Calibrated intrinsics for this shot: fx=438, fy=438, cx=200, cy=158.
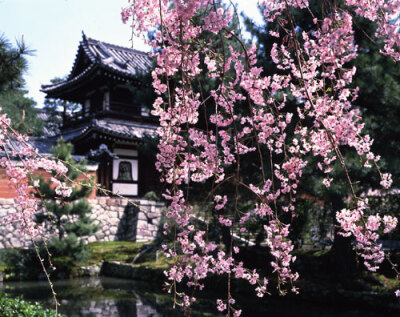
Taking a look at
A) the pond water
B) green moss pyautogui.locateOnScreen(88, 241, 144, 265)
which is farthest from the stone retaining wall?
the pond water

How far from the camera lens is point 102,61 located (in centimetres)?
1623

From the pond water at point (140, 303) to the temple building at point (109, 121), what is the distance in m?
5.83

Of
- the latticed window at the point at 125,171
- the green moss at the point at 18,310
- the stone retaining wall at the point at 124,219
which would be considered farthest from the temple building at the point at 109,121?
the green moss at the point at 18,310

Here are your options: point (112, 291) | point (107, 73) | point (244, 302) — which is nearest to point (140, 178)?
point (107, 73)

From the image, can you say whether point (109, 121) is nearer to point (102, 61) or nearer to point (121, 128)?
point (121, 128)

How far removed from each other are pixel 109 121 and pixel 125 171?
201cm

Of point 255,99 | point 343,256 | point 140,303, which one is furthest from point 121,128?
point 255,99

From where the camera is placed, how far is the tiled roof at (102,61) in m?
16.4

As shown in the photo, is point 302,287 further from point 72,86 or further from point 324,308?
point 72,86

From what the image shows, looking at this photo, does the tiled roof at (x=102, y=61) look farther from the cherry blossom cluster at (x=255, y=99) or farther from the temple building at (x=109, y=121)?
the cherry blossom cluster at (x=255, y=99)

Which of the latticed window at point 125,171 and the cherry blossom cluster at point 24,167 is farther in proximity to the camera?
the latticed window at point 125,171

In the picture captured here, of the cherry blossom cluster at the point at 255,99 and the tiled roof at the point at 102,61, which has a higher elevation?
the tiled roof at the point at 102,61

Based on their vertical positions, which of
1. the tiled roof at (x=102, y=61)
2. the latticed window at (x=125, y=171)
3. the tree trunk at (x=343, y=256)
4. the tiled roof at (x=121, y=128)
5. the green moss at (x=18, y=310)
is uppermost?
the tiled roof at (x=102, y=61)

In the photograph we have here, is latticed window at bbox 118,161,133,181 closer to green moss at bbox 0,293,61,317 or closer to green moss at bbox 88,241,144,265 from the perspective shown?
green moss at bbox 88,241,144,265
